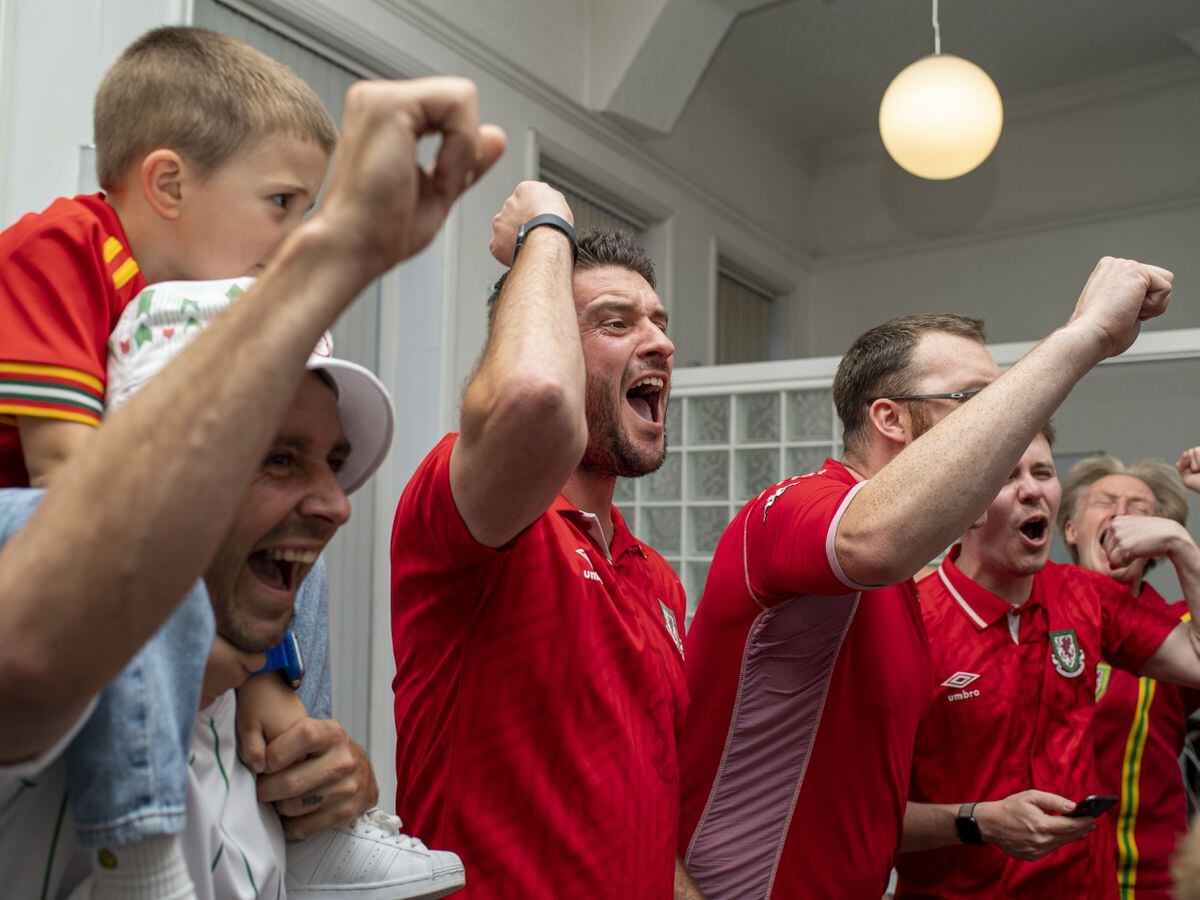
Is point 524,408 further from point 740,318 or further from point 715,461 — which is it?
point 740,318

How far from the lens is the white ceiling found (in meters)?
5.46

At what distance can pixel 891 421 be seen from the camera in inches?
73.3

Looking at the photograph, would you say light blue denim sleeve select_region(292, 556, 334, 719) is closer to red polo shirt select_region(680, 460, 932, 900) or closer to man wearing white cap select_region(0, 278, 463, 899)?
man wearing white cap select_region(0, 278, 463, 899)

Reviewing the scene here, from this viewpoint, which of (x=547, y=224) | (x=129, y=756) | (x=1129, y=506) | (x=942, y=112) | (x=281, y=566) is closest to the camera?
(x=129, y=756)

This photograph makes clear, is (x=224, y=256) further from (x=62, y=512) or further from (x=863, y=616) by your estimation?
(x=863, y=616)

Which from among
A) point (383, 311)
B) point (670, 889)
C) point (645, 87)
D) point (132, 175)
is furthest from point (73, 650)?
point (645, 87)

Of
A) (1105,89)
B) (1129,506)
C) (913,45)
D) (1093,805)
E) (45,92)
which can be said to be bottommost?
(1093,805)

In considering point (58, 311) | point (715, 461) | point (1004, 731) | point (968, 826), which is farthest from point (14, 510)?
point (715, 461)

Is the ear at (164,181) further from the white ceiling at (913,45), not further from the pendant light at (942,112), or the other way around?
the white ceiling at (913,45)

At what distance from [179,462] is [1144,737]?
2.61 m

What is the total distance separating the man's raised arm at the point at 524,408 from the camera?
41.6 inches

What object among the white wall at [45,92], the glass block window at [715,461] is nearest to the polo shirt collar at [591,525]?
the white wall at [45,92]

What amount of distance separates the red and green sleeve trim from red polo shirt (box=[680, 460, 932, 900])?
0.96m

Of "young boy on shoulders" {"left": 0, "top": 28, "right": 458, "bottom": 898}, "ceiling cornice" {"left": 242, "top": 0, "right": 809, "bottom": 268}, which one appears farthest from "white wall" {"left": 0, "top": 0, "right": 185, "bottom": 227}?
"young boy on shoulders" {"left": 0, "top": 28, "right": 458, "bottom": 898}
